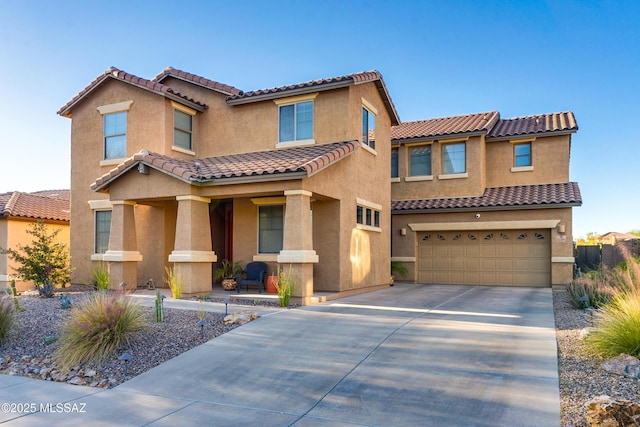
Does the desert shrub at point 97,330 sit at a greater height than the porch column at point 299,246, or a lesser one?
lesser

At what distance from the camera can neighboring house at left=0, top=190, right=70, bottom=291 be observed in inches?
810

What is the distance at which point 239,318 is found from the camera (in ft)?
34.2

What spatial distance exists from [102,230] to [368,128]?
32.8 feet

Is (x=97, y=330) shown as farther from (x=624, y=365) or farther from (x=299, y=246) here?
(x=624, y=365)

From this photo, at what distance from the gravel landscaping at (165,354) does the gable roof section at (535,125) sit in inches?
418

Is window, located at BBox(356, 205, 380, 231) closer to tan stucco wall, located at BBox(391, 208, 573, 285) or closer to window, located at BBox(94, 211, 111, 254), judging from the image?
tan stucco wall, located at BBox(391, 208, 573, 285)

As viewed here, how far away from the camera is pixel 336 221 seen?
590 inches

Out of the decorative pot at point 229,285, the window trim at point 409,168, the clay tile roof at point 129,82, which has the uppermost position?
the clay tile roof at point 129,82

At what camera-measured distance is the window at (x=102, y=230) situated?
1794cm

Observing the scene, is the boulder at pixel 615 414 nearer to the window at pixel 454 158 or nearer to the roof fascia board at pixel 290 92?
the roof fascia board at pixel 290 92

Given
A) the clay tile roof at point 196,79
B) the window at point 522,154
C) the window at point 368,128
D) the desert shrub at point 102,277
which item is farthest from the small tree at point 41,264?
the window at point 522,154

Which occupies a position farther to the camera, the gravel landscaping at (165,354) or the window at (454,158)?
the window at (454,158)

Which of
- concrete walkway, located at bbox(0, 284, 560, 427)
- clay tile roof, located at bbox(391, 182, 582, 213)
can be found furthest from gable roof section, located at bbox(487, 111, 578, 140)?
concrete walkway, located at bbox(0, 284, 560, 427)

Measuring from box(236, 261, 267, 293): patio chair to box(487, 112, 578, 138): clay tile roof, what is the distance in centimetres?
1156
